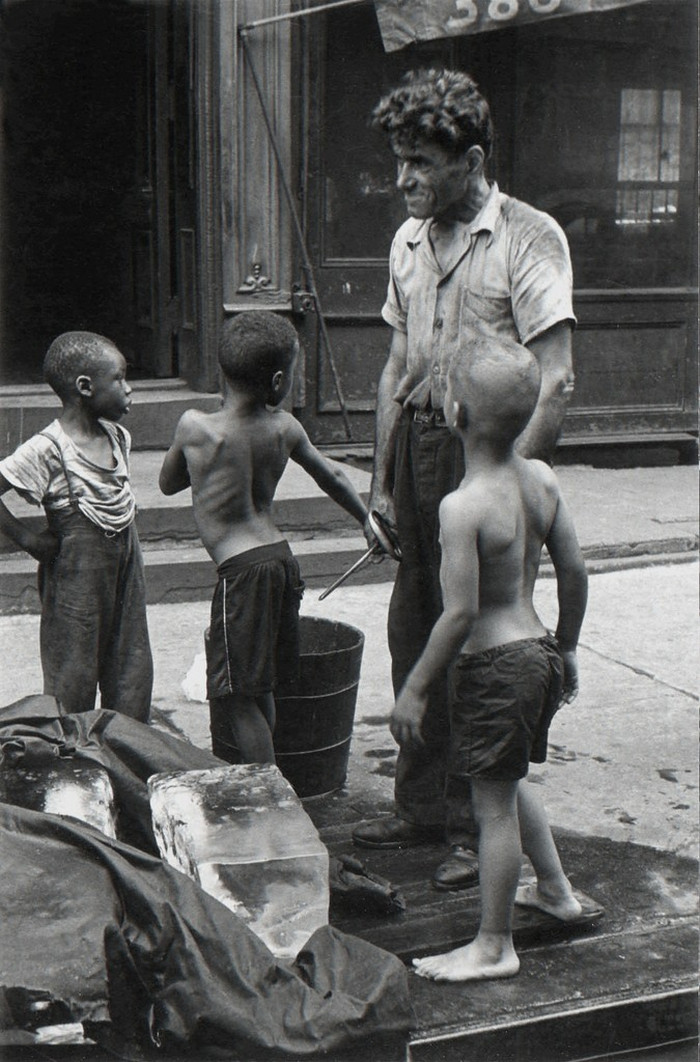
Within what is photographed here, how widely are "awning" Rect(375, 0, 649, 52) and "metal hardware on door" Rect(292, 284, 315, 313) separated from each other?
1.50 metres

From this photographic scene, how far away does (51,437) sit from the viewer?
3967 mm

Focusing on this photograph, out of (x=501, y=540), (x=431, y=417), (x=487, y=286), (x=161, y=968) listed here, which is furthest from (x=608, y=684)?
(x=161, y=968)

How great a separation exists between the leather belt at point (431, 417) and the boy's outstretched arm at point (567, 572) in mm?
659

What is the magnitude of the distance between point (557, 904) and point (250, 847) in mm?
777

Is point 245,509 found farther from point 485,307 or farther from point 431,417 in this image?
point 485,307

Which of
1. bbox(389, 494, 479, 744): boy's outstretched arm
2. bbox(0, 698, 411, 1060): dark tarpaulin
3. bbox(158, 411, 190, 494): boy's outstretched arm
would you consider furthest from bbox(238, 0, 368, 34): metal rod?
bbox(0, 698, 411, 1060): dark tarpaulin

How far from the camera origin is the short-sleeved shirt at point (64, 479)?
391cm

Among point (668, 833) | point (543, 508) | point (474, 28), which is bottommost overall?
point (668, 833)

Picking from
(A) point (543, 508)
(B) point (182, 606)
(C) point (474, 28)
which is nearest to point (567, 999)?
(A) point (543, 508)

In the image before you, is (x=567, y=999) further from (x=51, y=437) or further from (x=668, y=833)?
(x=51, y=437)

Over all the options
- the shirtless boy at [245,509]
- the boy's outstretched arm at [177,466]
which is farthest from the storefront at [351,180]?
the boy's outstretched arm at [177,466]

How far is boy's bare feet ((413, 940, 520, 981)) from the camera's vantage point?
316cm

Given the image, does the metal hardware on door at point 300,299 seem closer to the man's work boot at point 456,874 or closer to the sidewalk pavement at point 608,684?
the sidewalk pavement at point 608,684

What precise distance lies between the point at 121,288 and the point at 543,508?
27.9 feet
